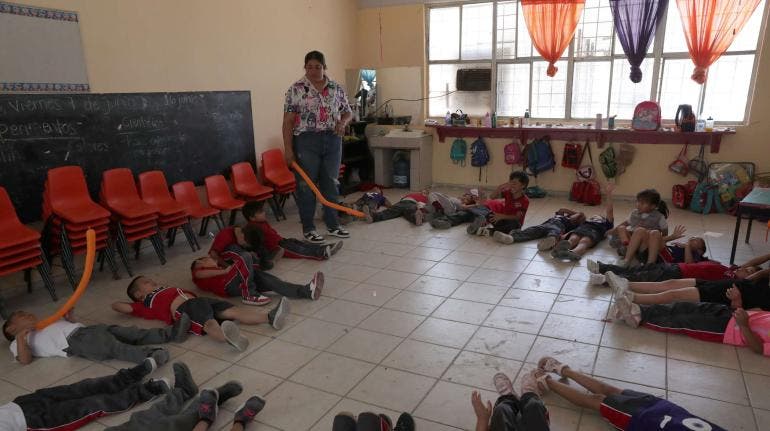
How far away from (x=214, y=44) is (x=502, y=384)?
433 centimetres

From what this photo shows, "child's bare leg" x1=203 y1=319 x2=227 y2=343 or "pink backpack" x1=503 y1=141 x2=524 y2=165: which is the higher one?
"pink backpack" x1=503 y1=141 x2=524 y2=165

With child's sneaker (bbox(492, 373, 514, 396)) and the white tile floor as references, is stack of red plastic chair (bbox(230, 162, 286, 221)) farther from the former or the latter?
child's sneaker (bbox(492, 373, 514, 396))

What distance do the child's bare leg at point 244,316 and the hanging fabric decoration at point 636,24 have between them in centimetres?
518

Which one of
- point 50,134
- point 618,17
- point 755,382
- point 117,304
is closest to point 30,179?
point 50,134

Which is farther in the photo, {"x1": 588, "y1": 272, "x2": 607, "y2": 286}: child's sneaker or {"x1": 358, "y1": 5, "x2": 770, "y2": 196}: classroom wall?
{"x1": 358, "y1": 5, "x2": 770, "y2": 196}: classroom wall

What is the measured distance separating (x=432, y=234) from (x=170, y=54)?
2949 mm

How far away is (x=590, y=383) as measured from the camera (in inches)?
87.6

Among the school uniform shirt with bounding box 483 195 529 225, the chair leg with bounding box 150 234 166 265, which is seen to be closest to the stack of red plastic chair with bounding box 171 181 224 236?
the chair leg with bounding box 150 234 166 265

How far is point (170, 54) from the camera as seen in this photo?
4.58 m

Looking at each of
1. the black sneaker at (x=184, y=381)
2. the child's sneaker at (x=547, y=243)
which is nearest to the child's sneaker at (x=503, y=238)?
the child's sneaker at (x=547, y=243)

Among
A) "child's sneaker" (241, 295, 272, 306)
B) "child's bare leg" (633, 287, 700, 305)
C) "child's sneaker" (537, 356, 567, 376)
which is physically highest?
"child's bare leg" (633, 287, 700, 305)

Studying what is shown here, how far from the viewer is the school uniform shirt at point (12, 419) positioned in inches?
81.4

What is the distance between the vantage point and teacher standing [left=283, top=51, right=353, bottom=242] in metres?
4.56

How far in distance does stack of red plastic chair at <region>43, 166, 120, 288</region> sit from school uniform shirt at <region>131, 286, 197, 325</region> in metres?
0.83
